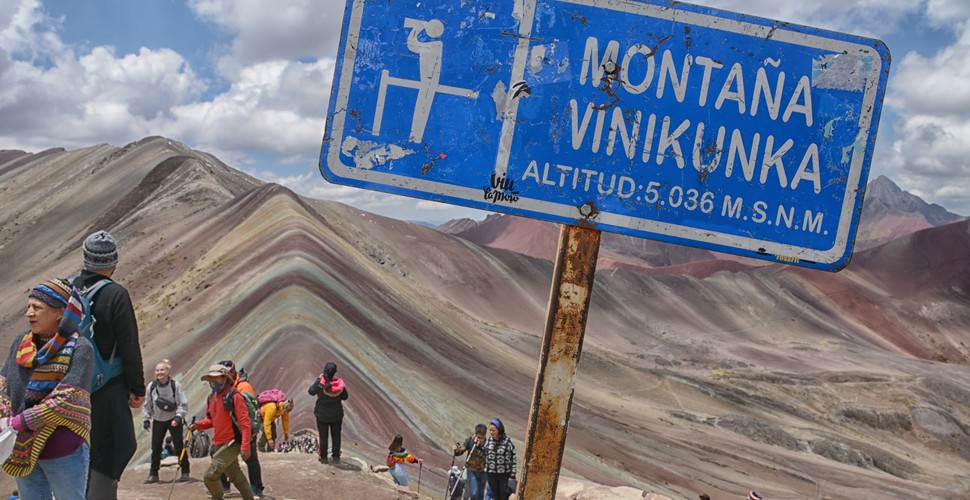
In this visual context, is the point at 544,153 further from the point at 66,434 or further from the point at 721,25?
the point at 66,434

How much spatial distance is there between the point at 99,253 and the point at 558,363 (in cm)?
281

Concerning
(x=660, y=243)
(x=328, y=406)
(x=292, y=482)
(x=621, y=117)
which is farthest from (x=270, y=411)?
(x=660, y=243)

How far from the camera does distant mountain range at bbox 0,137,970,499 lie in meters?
17.8

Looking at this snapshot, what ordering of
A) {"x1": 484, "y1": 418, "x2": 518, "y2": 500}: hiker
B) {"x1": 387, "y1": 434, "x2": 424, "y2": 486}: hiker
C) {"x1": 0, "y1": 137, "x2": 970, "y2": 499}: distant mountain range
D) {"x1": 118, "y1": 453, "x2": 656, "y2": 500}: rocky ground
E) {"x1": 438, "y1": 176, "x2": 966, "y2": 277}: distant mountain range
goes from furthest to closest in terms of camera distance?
1. {"x1": 438, "y1": 176, "x2": 966, "y2": 277}: distant mountain range
2. {"x1": 0, "y1": 137, "x2": 970, "y2": 499}: distant mountain range
3. {"x1": 387, "y1": 434, "x2": 424, "y2": 486}: hiker
4. {"x1": 484, "y1": 418, "x2": 518, "y2": 500}: hiker
5. {"x1": 118, "y1": 453, "x2": 656, "y2": 500}: rocky ground

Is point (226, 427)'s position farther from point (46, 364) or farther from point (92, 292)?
point (46, 364)

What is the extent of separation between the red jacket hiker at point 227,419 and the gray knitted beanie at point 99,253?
2.76 m

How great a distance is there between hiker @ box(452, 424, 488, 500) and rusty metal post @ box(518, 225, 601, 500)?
631cm

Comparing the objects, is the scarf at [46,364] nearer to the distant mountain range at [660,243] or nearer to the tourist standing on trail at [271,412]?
the tourist standing on trail at [271,412]

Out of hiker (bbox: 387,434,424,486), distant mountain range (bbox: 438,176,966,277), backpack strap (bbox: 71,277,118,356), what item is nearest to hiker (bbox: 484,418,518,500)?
hiker (bbox: 387,434,424,486)

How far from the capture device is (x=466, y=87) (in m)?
1.80

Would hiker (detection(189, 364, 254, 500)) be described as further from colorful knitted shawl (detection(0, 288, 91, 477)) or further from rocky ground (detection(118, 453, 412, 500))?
colorful knitted shawl (detection(0, 288, 91, 477))

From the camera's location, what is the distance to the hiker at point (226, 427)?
234 inches

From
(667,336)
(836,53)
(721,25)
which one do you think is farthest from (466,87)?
(667,336)

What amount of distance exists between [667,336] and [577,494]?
4781 centimetres
